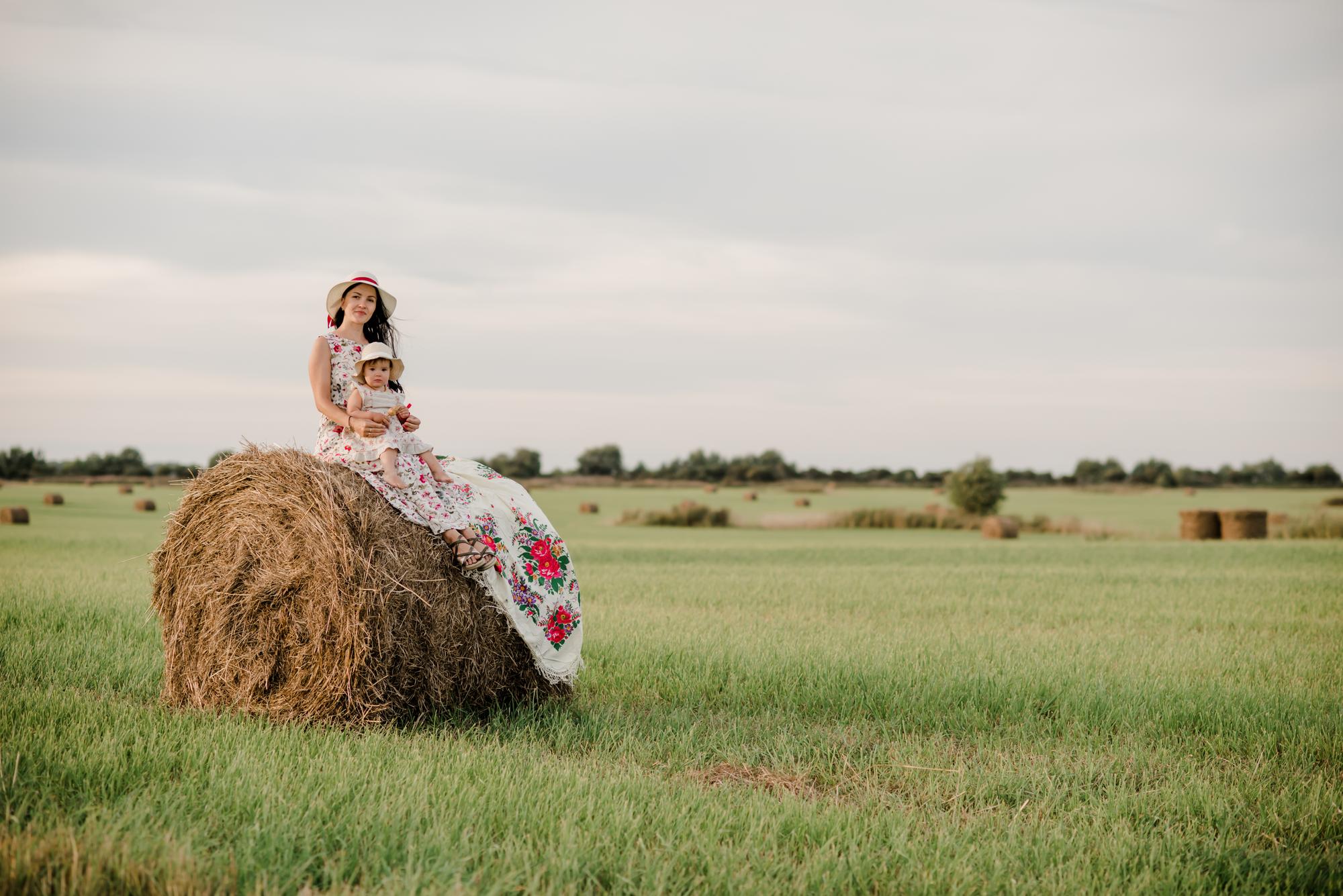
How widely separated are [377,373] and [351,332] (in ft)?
2.28

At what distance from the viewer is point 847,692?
7387mm

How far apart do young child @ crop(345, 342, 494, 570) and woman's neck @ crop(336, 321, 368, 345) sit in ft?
1.34

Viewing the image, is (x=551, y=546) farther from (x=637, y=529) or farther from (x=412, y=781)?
(x=637, y=529)

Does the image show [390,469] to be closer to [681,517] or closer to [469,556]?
[469,556]

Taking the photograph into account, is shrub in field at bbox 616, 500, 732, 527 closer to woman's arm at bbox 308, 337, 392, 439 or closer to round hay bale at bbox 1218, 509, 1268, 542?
round hay bale at bbox 1218, 509, 1268, 542

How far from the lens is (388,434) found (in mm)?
6449

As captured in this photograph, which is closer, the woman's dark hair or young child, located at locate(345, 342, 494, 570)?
young child, located at locate(345, 342, 494, 570)

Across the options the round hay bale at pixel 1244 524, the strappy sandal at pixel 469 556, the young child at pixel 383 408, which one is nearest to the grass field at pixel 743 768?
the strappy sandal at pixel 469 556

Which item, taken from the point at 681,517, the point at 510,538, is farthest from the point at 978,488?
the point at 510,538

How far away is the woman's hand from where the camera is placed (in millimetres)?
6402

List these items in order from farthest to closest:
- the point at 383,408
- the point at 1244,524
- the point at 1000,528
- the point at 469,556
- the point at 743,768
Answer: the point at 1000,528 < the point at 1244,524 < the point at 383,408 < the point at 469,556 < the point at 743,768

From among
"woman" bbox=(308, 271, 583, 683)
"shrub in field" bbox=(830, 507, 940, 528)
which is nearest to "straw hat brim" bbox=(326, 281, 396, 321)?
"woman" bbox=(308, 271, 583, 683)

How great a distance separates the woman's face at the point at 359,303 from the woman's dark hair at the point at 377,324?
0.8 inches

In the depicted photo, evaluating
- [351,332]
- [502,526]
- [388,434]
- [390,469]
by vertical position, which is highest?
[351,332]
